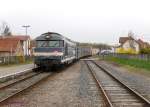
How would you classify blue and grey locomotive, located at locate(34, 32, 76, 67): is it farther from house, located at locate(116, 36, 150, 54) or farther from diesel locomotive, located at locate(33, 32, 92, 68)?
house, located at locate(116, 36, 150, 54)

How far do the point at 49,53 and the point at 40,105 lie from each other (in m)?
19.3

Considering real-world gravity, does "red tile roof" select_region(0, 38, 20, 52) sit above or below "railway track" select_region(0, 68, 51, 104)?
above

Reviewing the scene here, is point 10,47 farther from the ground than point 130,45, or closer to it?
closer to it

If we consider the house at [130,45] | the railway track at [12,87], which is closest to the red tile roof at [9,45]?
the house at [130,45]

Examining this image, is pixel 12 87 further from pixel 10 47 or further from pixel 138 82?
pixel 10 47

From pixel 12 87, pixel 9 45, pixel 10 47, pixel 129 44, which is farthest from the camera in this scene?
pixel 129 44

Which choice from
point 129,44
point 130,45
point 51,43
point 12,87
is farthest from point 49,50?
point 129,44

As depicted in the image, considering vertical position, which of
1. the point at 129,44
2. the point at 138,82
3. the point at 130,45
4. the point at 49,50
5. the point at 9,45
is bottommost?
the point at 138,82

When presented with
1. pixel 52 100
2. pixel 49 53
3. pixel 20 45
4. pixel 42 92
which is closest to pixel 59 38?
pixel 49 53

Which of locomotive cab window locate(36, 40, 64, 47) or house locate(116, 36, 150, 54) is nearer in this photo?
locomotive cab window locate(36, 40, 64, 47)

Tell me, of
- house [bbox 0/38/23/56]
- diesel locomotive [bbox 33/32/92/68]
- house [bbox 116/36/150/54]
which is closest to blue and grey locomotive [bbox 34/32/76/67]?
diesel locomotive [bbox 33/32/92/68]

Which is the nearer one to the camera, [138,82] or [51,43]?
[138,82]

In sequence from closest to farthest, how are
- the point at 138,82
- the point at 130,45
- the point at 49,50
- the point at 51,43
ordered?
the point at 138,82
the point at 49,50
the point at 51,43
the point at 130,45

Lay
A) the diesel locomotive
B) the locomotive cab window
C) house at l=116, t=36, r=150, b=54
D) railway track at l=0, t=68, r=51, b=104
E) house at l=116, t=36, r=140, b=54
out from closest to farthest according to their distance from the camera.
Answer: railway track at l=0, t=68, r=51, b=104 < the diesel locomotive < the locomotive cab window < house at l=116, t=36, r=140, b=54 < house at l=116, t=36, r=150, b=54
